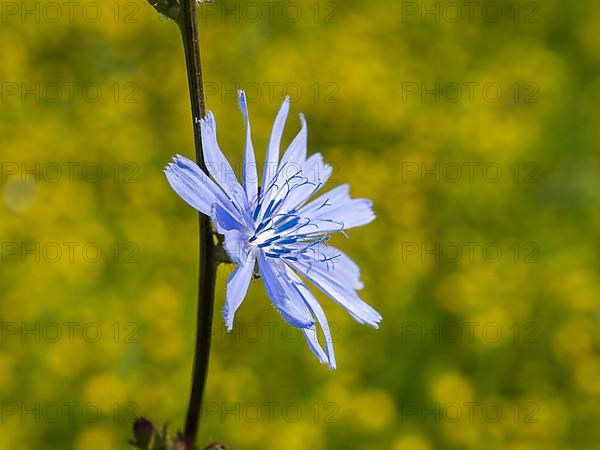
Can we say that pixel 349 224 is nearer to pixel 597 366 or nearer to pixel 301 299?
pixel 301 299

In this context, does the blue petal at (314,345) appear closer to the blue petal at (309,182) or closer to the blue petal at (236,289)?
the blue petal at (236,289)

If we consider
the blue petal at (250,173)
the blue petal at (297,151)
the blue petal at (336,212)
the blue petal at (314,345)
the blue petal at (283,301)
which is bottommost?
the blue petal at (314,345)

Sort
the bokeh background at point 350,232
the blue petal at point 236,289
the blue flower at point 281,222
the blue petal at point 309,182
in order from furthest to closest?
the bokeh background at point 350,232 < the blue petal at point 309,182 < the blue flower at point 281,222 < the blue petal at point 236,289

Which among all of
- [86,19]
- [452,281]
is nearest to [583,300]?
[452,281]

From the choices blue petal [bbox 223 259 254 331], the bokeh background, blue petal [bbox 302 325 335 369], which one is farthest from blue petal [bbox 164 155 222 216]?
the bokeh background

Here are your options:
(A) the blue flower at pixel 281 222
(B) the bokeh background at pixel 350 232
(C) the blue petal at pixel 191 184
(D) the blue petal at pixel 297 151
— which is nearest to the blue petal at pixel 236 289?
(A) the blue flower at pixel 281 222

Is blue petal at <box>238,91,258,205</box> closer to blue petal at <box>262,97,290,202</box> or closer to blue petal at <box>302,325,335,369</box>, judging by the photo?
blue petal at <box>262,97,290,202</box>
